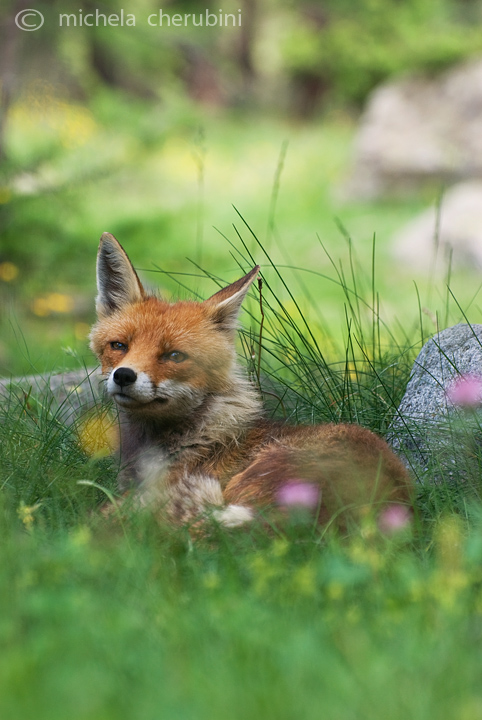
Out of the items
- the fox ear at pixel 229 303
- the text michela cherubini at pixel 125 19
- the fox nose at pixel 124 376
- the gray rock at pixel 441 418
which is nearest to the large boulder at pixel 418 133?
the text michela cherubini at pixel 125 19

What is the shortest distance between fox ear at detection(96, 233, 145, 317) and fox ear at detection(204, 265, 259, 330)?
1.24ft

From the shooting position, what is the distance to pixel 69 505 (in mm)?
3184

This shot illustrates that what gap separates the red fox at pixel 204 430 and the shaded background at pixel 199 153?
0.35 metres

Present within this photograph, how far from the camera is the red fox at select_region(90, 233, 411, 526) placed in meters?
2.98

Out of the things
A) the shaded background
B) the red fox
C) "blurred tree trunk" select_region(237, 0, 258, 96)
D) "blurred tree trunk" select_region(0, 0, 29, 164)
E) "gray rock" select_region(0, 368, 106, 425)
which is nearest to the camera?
the red fox

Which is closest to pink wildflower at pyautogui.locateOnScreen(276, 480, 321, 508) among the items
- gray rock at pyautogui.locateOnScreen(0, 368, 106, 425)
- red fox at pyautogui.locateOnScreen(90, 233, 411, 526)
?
red fox at pyautogui.locateOnScreen(90, 233, 411, 526)

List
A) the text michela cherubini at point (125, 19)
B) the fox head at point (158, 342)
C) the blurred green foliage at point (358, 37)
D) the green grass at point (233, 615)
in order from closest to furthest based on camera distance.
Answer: the green grass at point (233, 615)
the fox head at point (158, 342)
the text michela cherubini at point (125, 19)
the blurred green foliage at point (358, 37)

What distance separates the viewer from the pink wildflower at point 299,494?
285 centimetres

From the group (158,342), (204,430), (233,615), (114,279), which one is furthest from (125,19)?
(233,615)

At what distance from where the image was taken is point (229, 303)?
3.64 meters

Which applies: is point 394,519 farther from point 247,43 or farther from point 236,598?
point 247,43

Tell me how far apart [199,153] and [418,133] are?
4333 millimetres

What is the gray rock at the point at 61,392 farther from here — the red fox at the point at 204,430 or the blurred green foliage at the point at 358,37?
the blurred green foliage at the point at 358,37

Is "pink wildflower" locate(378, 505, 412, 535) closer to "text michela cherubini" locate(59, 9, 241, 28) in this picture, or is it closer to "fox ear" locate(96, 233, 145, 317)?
"fox ear" locate(96, 233, 145, 317)
